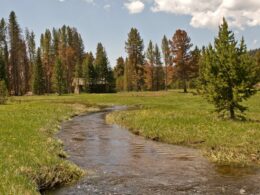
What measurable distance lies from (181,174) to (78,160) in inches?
235

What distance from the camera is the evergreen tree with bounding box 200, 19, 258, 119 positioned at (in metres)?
31.7

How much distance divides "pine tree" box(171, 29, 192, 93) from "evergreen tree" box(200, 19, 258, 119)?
52.8m

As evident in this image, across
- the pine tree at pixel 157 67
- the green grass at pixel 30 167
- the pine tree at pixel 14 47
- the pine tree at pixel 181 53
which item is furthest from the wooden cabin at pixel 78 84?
Result: the green grass at pixel 30 167

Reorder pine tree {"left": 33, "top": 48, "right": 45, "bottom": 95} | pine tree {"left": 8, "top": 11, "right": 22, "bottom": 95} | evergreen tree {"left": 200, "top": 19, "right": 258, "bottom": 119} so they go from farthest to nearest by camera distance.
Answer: pine tree {"left": 8, "top": 11, "right": 22, "bottom": 95}
pine tree {"left": 33, "top": 48, "right": 45, "bottom": 95}
evergreen tree {"left": 200, "top": 19, "right": 258, "bottom": 119}

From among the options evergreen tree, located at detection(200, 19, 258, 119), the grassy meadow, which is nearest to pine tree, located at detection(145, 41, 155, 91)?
the grassy meadow

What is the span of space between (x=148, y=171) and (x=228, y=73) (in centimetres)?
1689

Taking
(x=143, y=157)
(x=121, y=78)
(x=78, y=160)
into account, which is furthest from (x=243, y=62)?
(x=121, y=78)

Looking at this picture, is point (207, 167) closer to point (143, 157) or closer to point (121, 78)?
point (143, 157)

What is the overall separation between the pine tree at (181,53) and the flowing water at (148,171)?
6049cm

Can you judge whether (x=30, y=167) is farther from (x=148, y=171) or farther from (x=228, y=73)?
(x=228, y=73)

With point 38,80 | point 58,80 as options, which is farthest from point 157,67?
point 38,80

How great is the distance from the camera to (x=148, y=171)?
17.8 metres

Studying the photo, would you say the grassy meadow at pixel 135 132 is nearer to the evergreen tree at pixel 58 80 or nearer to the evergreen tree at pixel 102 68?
the evergreen tree at pixel 58 80

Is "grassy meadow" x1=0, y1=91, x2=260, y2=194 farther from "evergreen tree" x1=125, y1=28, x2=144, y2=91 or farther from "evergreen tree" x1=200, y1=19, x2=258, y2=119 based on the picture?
"evergreen tree" x1=125, y1=28, x2=144, y2=91
